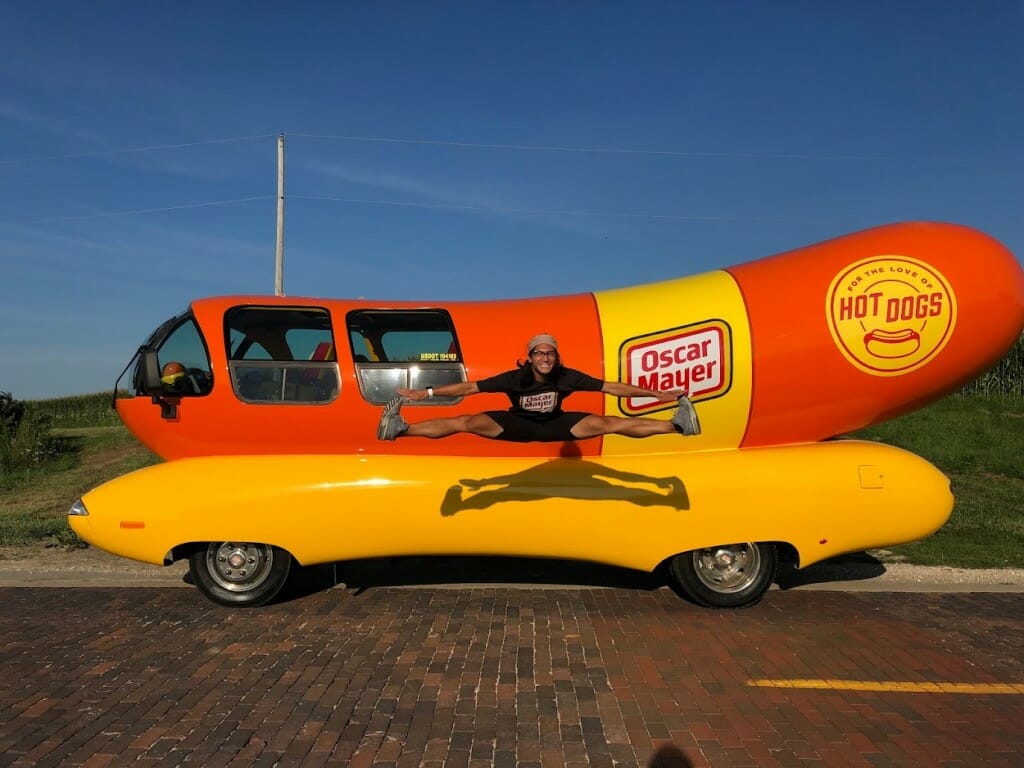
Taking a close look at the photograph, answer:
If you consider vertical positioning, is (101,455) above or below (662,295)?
below

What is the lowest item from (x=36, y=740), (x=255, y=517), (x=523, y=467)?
(x=36, y=740)

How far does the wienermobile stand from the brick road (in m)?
0.50

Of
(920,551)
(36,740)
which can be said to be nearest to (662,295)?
(920,551)

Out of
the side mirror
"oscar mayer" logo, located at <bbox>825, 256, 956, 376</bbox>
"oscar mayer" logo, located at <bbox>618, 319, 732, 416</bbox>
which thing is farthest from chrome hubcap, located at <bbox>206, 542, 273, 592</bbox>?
"oscar mayer" logo, located at <bbox>825, 256, 956, 376</bbox>

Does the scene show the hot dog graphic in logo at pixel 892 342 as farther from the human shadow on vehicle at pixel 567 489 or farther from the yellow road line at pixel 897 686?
the yellow road line at pixel 897 686

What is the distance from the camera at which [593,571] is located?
22.0 feet

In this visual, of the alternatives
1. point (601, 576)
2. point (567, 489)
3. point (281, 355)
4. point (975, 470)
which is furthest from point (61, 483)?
point (975, 470)

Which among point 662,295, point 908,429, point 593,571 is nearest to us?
point 662,295

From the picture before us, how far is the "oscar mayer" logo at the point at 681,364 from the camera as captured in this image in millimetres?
5574

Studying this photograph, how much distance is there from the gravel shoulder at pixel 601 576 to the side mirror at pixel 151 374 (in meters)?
1.93

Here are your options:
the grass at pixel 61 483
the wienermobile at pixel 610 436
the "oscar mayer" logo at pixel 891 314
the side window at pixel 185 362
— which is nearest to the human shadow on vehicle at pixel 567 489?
the wienermobile at pixel 610 436

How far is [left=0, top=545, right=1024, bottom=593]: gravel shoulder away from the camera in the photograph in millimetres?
6379

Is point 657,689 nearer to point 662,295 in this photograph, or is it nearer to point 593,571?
point 593,571

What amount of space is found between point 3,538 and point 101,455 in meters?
7.62
